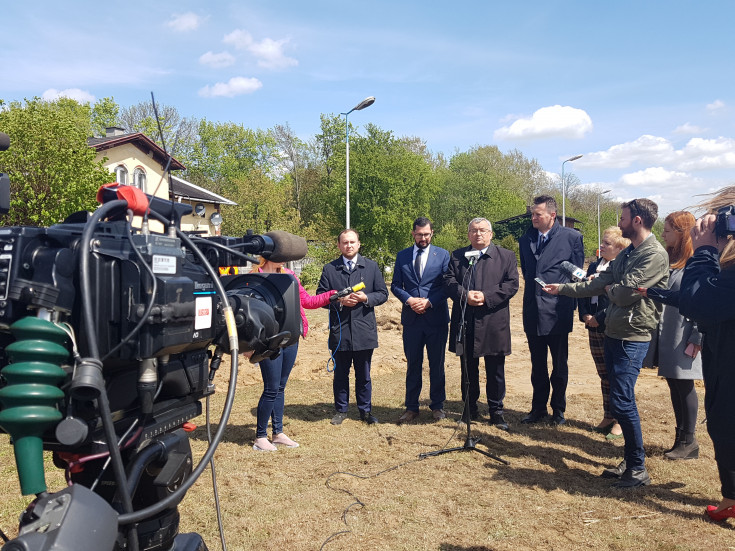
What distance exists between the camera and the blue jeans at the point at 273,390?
5.14m

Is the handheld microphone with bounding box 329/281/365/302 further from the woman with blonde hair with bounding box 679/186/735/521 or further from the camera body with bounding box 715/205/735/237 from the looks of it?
the camera body with bounding box 715/205/735/237

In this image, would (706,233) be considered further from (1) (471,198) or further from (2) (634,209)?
(1) (471,198)

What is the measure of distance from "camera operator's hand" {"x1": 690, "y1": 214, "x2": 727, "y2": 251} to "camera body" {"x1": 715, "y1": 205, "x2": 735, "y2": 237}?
14 cm

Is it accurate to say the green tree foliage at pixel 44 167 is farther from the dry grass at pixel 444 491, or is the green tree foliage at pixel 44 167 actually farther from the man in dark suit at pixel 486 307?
the man in dark suit at pixel 486 307

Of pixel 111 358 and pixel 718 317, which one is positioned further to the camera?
pixel 718 317

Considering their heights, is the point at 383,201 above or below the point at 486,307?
above

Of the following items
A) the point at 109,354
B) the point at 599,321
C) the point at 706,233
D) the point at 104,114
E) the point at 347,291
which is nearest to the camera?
the point at 109,354

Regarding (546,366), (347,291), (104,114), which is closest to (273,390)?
(347,291)

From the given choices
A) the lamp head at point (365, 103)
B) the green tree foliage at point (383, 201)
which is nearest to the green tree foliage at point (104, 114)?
the green tree foliage at point (383, 201)

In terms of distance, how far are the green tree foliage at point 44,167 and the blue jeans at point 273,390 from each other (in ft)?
35.4

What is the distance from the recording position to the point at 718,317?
3336mm

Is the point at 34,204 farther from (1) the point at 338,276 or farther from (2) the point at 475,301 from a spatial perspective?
(2) the point at 475,301

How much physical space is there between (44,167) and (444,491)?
13538 millimetres

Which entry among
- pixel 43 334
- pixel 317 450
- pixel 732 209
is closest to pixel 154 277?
pixel 43 334
